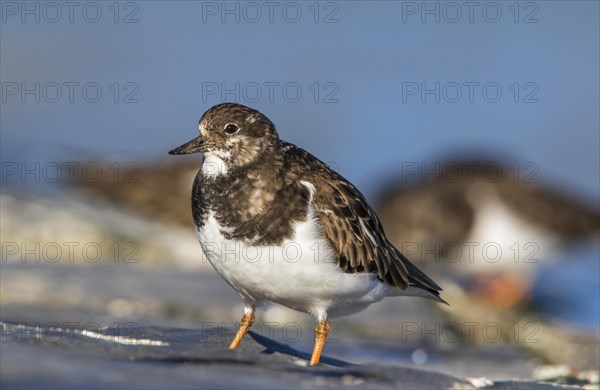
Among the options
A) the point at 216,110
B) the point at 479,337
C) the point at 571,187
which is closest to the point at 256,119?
the point at 216,110

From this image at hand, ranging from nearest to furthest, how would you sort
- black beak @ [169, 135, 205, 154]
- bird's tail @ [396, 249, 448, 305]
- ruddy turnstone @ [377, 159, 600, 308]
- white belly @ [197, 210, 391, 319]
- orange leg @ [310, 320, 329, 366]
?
white belly @ [197, 210, 391, 319] < orange leg @ [310, 320, 329, 366] < black beak @ [169, 135, 205, 154] < bird's tail @ [396, 249, 448, 305] < ruddy turnstone @ [377, 159, 600, 308]

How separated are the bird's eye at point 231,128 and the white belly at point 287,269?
42cm

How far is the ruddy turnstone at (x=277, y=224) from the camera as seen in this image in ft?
14.3

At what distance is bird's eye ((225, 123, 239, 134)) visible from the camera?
4.61 metres

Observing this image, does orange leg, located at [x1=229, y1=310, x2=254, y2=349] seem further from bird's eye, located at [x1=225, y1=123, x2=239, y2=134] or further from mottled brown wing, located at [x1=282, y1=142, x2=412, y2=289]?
bird's eye, located at [x1=225, y1=123, x2=239, y2=134]

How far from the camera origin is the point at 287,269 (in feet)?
14.3

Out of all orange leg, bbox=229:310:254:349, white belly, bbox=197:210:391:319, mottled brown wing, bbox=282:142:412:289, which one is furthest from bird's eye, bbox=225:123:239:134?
orange leg, bbox=229:310:254:349

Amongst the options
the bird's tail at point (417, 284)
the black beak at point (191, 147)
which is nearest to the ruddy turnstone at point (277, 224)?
the black beak at point (191, 147)

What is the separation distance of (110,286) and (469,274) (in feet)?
11.5

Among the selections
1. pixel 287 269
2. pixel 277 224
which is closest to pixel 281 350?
pixel 287 269

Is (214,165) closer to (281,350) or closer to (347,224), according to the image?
(347,224)

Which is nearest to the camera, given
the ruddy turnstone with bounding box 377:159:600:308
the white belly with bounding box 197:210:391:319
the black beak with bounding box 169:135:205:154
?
the white belly with bounding box 197:210:391:319

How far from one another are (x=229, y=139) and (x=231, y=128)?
48mm

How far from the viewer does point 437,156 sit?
12.8 m
